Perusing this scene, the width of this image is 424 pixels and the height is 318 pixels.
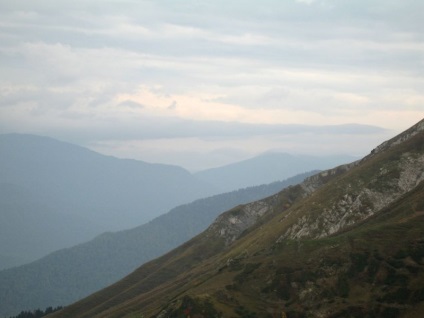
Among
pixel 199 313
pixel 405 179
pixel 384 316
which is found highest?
pixel 405 179

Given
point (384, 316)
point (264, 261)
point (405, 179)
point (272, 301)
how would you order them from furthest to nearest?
point (405, 179) → point (264, 261) → point (272, 301) → point (384, 316)

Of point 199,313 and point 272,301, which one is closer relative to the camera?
point 199,313

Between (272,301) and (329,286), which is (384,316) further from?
(272,301)

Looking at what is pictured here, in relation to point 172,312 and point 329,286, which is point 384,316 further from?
point 172,312

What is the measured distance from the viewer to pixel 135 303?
588ft

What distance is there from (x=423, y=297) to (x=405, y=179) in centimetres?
8097

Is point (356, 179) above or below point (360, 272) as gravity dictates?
above

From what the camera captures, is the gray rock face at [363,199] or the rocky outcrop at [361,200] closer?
the rocky outcrop at [361,200]

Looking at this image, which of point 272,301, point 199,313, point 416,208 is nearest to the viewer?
point 199,313

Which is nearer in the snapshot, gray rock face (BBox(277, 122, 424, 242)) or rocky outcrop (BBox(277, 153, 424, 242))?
rocky outcrop (BBox(277, 153, 424, 242))

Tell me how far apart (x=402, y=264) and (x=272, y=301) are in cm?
2505

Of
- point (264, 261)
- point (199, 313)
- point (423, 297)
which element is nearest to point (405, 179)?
point (264, 261)

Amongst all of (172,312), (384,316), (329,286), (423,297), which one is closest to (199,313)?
(172,312)

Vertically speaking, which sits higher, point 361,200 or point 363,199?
point 363,199
